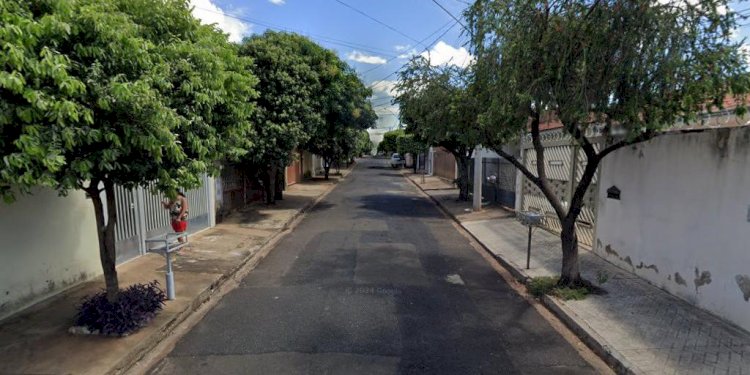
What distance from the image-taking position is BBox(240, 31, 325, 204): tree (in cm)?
1279

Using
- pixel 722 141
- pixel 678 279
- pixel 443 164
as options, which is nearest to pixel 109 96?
pixel 722 141

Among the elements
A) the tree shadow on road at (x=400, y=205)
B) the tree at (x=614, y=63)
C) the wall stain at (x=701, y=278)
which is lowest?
the tree shadow on road at (x=400, y=205)

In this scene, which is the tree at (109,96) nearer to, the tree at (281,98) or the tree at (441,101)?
the tree at (441,101)

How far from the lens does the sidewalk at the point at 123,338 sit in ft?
13.5

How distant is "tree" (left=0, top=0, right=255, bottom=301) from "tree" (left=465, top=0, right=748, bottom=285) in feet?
11.7

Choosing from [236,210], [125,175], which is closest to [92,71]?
[125,175]

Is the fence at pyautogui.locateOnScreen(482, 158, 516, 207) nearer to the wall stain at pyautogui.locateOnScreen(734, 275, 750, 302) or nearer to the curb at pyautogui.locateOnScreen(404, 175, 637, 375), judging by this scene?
the curb at pyautogui.locateOnScreen(404, 175, 637, 375)

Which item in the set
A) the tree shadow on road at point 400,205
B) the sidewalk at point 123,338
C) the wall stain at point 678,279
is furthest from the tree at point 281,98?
the wall stain at point 678,279

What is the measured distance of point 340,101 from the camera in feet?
49.1

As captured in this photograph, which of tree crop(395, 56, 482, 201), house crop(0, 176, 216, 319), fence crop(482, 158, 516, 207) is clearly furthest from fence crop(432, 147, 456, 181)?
house crop(0, 176, 216, 319)

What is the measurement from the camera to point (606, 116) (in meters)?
5.13

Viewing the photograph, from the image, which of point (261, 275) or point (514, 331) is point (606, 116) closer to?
point (514, 331)

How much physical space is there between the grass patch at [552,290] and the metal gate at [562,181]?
235 centimetres

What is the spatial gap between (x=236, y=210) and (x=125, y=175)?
10249 mm
